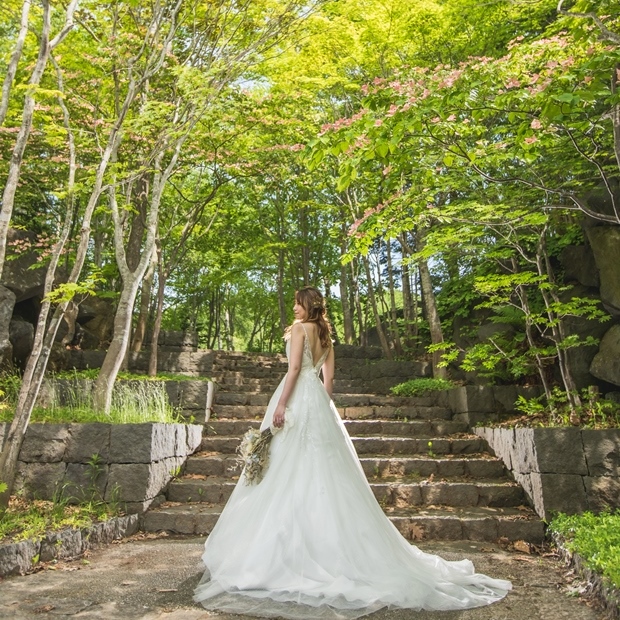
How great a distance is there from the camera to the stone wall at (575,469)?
516 centimetres

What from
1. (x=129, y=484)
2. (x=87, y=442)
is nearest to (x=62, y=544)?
(x=129, y=484)

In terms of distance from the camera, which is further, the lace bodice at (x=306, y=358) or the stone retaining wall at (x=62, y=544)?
the lace bodice at (x=306, y=358)

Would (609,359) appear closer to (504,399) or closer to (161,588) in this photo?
(504,399)

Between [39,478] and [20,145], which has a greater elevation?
[20,145]

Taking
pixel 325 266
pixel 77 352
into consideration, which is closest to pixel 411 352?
pixel 325 266

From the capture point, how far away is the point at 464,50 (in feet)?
34.7

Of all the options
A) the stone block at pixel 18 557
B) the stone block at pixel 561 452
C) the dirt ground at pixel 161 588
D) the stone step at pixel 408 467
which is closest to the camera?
the dirt ground at pixel 161 588

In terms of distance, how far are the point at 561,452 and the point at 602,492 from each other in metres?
0.50

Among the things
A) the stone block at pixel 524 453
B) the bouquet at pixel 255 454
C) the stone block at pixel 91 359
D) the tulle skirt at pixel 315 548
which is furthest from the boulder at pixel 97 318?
the tulle skirt at pixel 315 548

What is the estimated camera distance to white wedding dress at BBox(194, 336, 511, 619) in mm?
3115

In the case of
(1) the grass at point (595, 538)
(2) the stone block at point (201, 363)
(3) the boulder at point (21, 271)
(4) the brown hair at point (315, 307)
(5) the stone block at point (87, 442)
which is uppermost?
(3) the boulder at point (21, 271)

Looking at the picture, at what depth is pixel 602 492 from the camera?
5164 mm

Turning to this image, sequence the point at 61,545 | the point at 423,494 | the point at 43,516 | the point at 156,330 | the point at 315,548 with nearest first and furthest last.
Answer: the point at 315,548 → the point at 61,545 → the point at 43,516 → the point at 423,494 → the point at 156,330

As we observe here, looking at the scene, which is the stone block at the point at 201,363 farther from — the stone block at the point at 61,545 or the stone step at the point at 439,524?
the stone block at the point at 61,545
